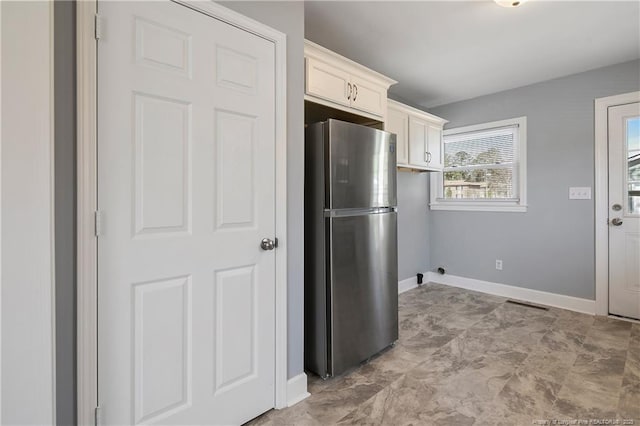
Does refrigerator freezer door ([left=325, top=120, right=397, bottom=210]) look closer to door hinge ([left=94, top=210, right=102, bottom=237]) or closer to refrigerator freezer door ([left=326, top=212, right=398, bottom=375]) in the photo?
refrigerator freezer door ([left=326, top=212, right=398, bottom=375])

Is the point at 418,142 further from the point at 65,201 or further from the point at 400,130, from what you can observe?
the point at 65,201

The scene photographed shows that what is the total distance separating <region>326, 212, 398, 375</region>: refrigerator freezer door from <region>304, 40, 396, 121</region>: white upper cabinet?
0.85m

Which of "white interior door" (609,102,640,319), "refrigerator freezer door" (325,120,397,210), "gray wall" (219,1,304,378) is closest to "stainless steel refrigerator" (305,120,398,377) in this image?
"refrigerator freezer door" (325,120,397,210)

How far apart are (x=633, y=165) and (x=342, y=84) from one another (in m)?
2.94

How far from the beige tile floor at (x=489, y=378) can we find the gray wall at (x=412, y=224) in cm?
108

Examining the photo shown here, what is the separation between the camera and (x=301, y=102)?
193 cm

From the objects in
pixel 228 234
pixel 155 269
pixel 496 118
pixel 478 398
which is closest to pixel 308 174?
pixel 228 234

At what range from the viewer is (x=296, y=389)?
1.87 meters

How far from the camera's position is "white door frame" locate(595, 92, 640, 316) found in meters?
3.14

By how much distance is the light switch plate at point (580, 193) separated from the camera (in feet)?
10.7

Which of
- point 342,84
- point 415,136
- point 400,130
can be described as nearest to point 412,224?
point 415,136

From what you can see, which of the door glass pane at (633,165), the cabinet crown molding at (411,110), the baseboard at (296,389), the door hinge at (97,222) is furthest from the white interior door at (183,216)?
the door glass pane at (633,165)

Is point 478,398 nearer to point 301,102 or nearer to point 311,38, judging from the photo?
point 301,102

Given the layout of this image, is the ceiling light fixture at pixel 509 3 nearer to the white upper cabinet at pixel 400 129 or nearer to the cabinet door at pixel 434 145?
the white upper cabinet at pixel 400 129
